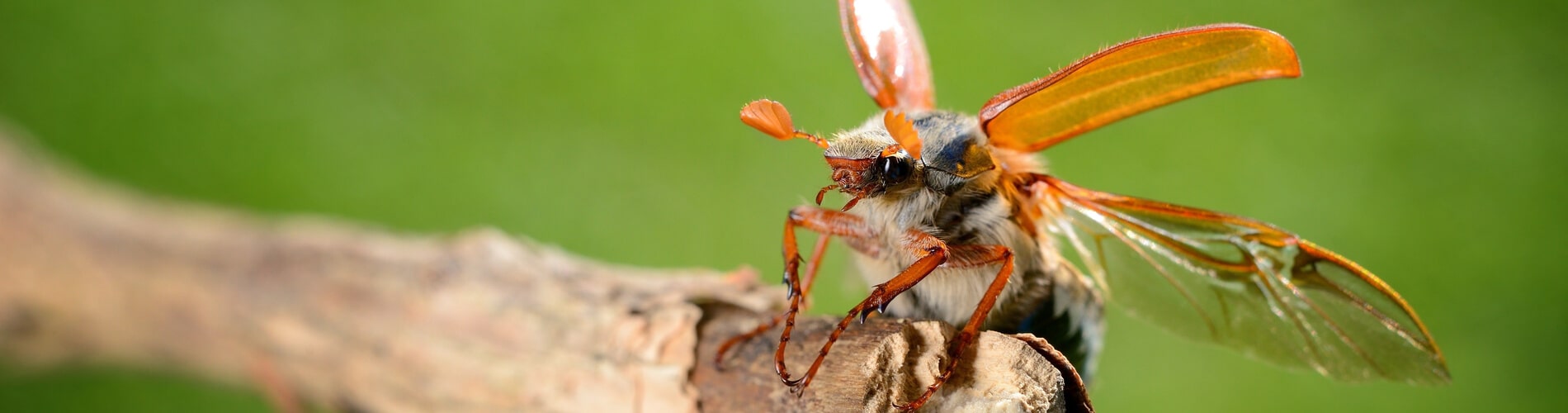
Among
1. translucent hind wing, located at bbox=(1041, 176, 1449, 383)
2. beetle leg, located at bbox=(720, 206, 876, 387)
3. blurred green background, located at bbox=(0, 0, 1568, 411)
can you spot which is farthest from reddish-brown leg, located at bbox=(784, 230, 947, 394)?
blurred green background, located at bbox=(0, 0, 1568, 411)

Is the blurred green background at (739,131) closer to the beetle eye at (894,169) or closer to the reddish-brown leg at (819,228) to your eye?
the reddish-brown leg at (819,228)

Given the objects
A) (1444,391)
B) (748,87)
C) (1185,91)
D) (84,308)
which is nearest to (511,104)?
(748,87)

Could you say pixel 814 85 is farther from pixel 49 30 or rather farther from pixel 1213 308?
pixel 49 30

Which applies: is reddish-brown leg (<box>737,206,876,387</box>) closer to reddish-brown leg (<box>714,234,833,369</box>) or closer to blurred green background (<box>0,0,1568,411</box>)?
reddish-brown leg (<box>714,234,833,369</box>)

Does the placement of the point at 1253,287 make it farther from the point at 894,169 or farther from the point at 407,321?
the point at 407,321

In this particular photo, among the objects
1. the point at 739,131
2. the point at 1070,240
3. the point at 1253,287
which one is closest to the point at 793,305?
the point at 1070,240

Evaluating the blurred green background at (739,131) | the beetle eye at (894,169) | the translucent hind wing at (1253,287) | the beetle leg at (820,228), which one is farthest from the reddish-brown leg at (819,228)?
the blurred green background at (739,131)
